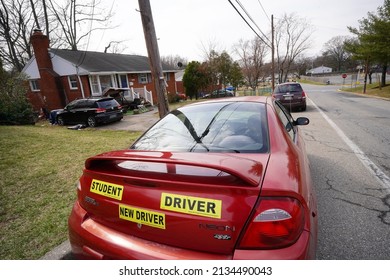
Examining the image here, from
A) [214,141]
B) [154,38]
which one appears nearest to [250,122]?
[214,141]

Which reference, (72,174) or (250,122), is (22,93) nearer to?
(72,174)

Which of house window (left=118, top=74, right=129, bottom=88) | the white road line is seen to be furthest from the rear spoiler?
house window (left=118, top=74, right=129, bottom=88)

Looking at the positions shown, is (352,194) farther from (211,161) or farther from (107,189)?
(107,189)

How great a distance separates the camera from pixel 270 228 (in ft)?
4.15

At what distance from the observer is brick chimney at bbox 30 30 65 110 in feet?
61.5

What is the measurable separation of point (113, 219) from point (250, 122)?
151 cm

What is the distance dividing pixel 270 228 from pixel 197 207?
1.37 ft

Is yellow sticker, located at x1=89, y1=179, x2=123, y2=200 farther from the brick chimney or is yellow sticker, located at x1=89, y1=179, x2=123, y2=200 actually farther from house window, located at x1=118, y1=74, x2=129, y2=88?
house window, located at x1=118, y1=74, x2=129, y2=88

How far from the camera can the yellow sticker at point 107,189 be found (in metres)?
1.57

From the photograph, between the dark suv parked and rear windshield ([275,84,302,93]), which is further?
rear windshield ([275,84,302,93])

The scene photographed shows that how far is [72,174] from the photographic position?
456 cm

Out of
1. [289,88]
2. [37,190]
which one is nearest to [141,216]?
[37,190]

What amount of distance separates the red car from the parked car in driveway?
35.9 feet

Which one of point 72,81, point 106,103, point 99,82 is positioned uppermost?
point 72,81
